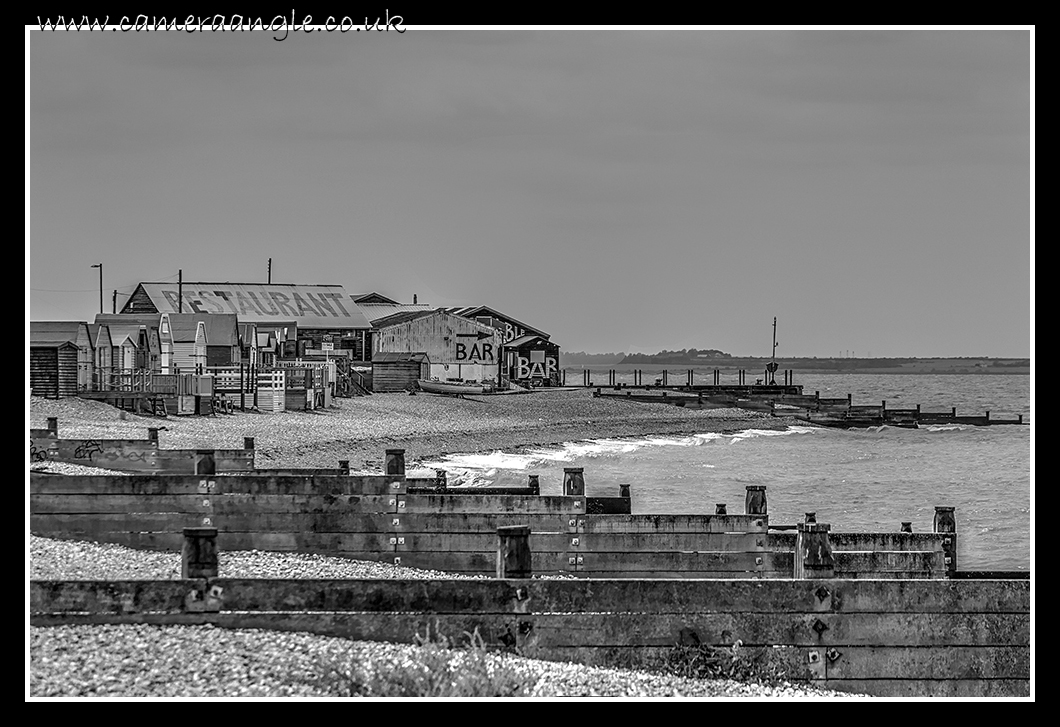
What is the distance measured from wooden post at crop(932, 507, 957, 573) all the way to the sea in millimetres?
3693

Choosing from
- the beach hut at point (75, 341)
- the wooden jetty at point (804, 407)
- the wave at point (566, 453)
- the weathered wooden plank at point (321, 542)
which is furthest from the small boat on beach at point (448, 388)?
the weathered wooden plank at point (321, 542)

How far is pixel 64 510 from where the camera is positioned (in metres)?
14.9

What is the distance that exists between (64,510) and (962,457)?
5152 cm

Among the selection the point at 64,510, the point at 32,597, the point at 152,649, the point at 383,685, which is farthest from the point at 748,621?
the point at 64,510

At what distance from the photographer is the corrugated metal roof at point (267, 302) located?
71875 millimetres

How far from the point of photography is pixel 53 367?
132 ft

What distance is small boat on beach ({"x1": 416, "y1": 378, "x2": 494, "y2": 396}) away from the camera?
7062 centimetres

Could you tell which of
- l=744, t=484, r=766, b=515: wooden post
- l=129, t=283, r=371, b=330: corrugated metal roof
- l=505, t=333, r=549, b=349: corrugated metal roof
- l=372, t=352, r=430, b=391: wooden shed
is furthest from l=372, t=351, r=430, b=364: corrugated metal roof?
l=744, t=484, r=766, b=515: wooden post

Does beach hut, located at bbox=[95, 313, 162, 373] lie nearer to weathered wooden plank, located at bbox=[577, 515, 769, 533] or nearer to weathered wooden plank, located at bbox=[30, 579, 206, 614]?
weathered wooden plank, located at bbox=[577, 515, 769, 533]

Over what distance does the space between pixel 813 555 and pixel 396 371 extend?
59.2 meters

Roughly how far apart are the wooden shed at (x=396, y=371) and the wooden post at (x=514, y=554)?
192ft

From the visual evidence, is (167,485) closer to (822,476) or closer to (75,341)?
(75,341)
